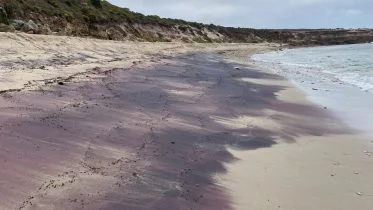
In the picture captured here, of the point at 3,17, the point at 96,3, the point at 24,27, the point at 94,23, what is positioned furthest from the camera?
the point at 96,3

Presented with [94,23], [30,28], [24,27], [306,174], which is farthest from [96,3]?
[306,174]

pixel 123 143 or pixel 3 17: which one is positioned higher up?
pixel 3 17

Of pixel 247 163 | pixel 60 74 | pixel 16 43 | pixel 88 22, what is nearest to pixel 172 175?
pixel 247 163

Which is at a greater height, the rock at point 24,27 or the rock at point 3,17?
the rock at point 3,17

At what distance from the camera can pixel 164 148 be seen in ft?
32.3

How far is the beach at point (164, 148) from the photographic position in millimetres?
7094

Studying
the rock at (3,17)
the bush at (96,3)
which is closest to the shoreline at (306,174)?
the rock at (3,17)

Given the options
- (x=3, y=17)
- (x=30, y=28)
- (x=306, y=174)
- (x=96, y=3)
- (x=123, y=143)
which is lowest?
(x=306, y=174)

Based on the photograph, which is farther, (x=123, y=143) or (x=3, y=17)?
(x=3, y=17)

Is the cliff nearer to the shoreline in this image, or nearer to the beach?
the beach

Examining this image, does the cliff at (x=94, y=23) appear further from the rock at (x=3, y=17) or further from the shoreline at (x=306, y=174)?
the shoreline at (x=306, y=174)

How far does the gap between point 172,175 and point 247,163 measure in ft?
5.95

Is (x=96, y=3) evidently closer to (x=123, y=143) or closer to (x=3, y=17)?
(x=3, y=17)

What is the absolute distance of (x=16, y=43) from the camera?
853 inches
